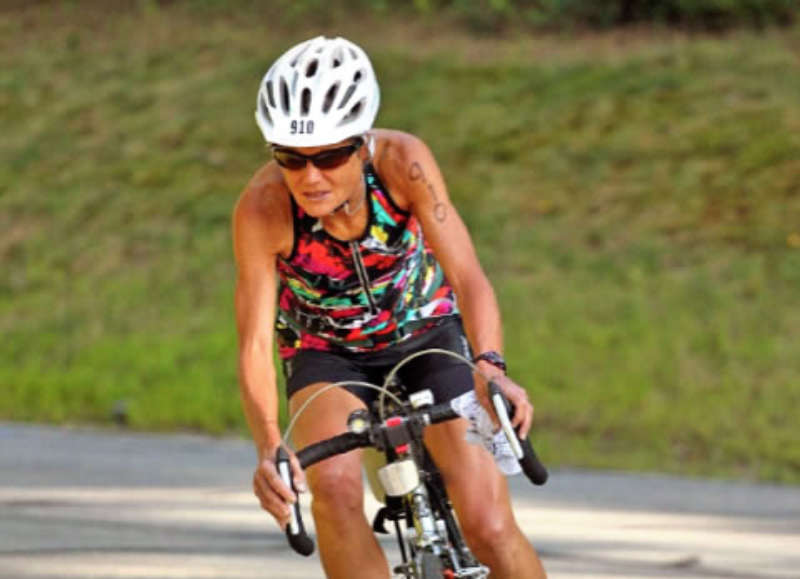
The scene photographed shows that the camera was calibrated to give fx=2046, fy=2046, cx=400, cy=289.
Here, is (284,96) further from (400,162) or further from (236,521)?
(236,521)

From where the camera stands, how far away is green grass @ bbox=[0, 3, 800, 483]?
50.6 feet

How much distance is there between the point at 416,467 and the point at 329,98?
995 millimetres

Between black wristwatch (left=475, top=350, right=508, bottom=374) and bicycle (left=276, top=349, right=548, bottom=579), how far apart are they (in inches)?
6.5

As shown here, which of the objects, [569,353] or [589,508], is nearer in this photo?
[589,508]

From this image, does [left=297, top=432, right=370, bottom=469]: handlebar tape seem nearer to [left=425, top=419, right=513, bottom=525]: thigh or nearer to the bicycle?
the bicycle

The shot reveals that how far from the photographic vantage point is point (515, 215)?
19.7 metres

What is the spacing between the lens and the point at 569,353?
638 inches

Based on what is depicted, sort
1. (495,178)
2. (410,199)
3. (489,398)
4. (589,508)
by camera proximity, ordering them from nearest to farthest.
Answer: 1. (489,398)
2. (410,199)
3. (589,508)
4. (495,178)

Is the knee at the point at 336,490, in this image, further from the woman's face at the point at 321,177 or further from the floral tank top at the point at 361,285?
the woman's face at the point at 321,177

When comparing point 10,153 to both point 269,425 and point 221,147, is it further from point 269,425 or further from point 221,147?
point 269,425

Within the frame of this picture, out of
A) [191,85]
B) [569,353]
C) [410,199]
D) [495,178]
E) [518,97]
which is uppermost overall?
[191,85]

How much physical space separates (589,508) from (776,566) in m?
2.40

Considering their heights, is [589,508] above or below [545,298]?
below

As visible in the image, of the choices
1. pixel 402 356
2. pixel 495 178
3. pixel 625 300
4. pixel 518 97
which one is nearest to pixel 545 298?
pixel 625 300
